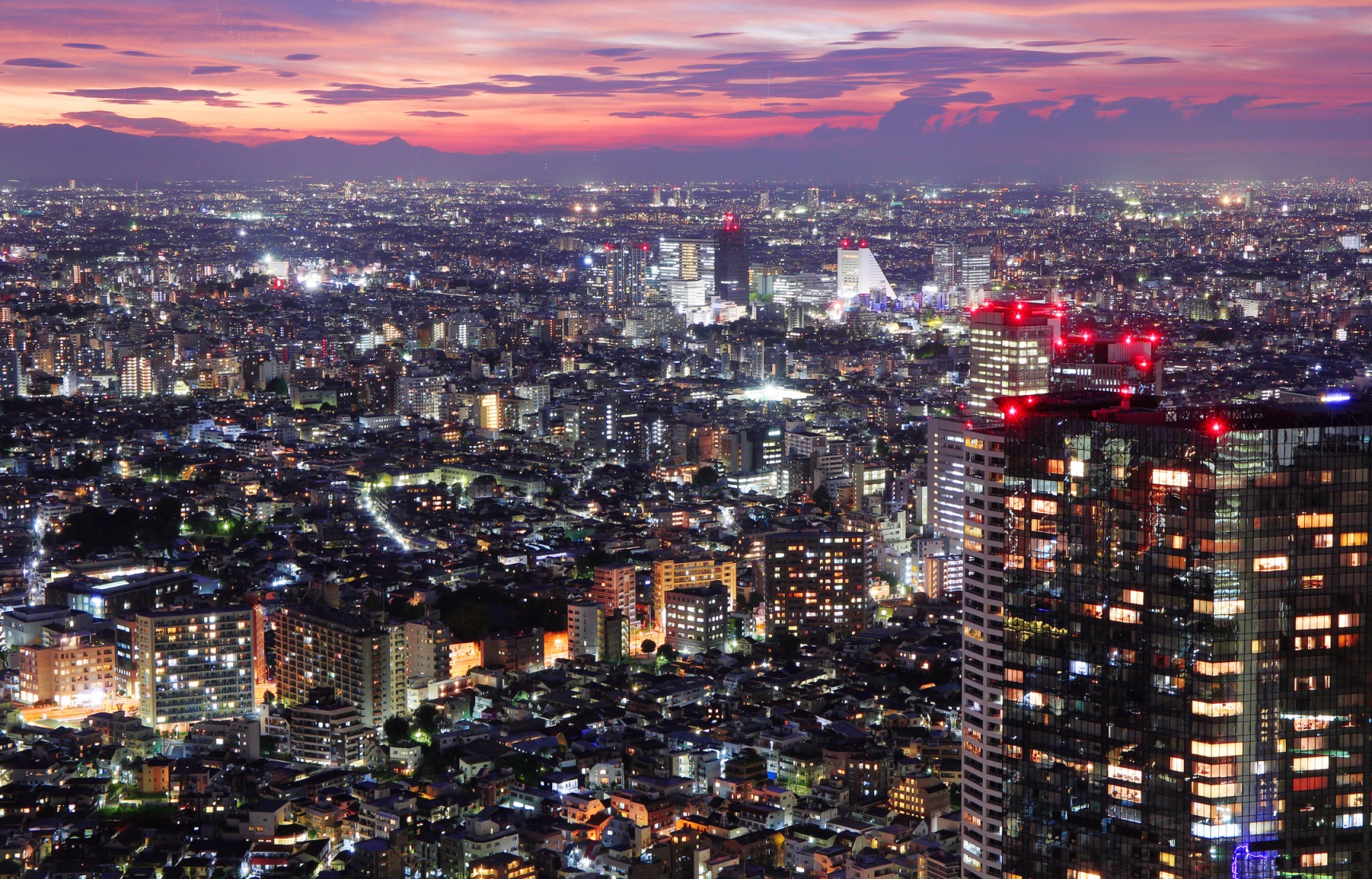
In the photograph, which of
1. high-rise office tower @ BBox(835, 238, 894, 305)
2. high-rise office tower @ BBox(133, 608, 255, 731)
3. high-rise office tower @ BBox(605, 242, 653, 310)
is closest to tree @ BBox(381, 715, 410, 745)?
high-rise office tower @ BBox(133, 608, 255, 731)

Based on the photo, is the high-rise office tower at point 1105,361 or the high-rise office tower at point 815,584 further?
the high-rise office tower at point 815,584

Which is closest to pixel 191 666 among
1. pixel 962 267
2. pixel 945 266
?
pixel 962 267

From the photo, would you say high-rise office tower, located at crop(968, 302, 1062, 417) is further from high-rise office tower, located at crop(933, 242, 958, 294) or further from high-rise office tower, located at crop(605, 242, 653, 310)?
high-rise office tower, located at crop(605, 242, 653, 310)

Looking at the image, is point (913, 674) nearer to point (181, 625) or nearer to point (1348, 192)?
point (181, 625)

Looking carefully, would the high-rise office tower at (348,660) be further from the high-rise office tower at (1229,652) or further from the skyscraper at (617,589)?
the high-rise office tower at (1229,652)

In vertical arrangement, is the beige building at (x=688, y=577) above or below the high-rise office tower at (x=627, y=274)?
below

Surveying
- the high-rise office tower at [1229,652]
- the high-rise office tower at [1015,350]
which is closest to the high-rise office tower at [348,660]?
the high-rise office tower at [1015,350]
